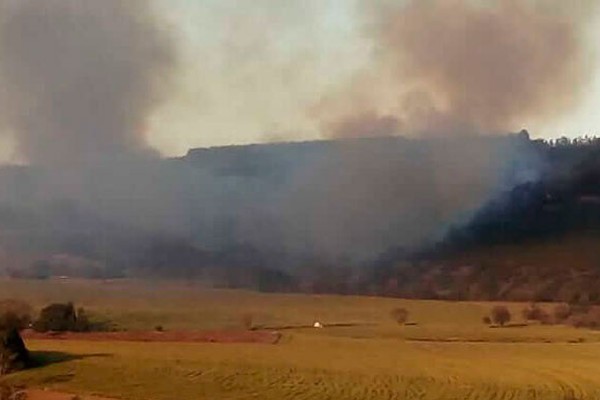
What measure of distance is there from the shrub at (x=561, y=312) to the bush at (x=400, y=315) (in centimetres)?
1230

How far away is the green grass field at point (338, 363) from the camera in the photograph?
46.9 meters

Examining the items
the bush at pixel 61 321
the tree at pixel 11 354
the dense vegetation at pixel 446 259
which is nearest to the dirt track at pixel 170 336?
the bush at pixel 61 321

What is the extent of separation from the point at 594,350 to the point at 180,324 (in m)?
32.1

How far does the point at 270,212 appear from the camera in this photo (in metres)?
154

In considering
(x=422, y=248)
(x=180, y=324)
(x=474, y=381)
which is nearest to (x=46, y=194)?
(x=422, y=248)

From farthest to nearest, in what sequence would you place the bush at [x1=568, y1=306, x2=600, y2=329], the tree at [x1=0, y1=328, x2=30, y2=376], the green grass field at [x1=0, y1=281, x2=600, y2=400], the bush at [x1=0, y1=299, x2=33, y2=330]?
the bush at [x1=568, y1=306, x2=600, y2=329] < the bush at [x1=0, y1=299, x2=33, y2=330] < the tree at [x1=0, y1=328, x2=30, y2=376] < the green grass field at [x1=0, y1=281, x2=600, y2=400]

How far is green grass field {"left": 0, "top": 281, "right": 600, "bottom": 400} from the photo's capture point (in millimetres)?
46906

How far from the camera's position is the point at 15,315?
2596 inches

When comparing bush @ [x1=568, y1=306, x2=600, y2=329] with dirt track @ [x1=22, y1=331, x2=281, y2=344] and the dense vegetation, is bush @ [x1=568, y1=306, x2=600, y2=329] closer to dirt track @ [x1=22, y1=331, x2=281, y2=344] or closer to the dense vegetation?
the dense vegetation

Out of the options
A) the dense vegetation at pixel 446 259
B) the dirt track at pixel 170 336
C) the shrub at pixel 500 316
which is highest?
the dense vegetation at pixel 446 259

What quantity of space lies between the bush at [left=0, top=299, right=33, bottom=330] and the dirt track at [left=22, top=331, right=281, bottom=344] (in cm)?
138

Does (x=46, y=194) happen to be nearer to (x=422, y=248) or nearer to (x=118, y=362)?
(x=422, y=248)

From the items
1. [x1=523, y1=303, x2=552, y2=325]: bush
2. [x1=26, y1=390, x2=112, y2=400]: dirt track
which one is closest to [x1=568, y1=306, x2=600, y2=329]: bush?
[x1=523, y1=303, x2=552, y2=325]: bush

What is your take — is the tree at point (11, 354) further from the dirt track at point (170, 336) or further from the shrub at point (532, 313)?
the shrub at point (532, 313)
